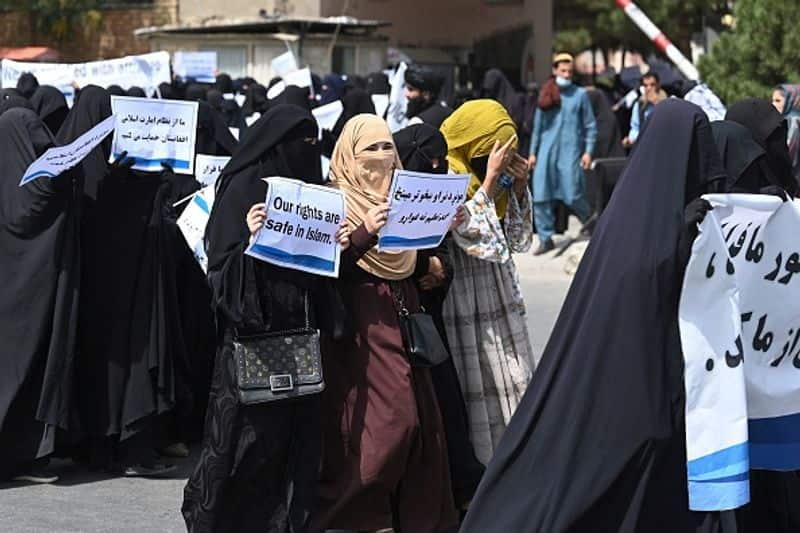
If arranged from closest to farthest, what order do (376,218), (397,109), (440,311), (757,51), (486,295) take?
(376,218)
(440,311)
(486,295)
(397,109)
(757,51)

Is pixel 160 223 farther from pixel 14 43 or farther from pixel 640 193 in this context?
pixel 14 43

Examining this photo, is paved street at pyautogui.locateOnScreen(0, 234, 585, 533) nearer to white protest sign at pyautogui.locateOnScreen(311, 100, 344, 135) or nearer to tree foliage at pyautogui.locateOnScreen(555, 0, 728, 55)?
white protest sign at pyautogui.locateOnScreen(311, 100, 344, 135)

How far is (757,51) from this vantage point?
43.2ft

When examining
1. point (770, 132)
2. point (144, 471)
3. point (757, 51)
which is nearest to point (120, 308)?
point (144, 471)

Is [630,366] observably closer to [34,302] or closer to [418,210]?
[418,210]

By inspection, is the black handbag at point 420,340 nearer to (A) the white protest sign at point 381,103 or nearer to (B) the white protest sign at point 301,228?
(B) the white protest sign at point 301,228

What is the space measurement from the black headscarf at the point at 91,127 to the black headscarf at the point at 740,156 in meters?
2.75

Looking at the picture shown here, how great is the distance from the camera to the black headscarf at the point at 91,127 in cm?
680

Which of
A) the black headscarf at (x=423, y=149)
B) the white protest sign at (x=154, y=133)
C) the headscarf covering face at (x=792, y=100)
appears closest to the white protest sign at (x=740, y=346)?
the black headscarf at (x=423, y=149)

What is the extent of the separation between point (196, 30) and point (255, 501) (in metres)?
16.7

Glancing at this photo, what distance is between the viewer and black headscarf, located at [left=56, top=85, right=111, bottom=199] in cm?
680

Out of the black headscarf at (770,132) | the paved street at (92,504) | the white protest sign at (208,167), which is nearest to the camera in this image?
the black headscarf at (770,132)

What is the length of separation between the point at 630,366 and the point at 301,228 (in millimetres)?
1439

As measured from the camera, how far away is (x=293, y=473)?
5.41 m
